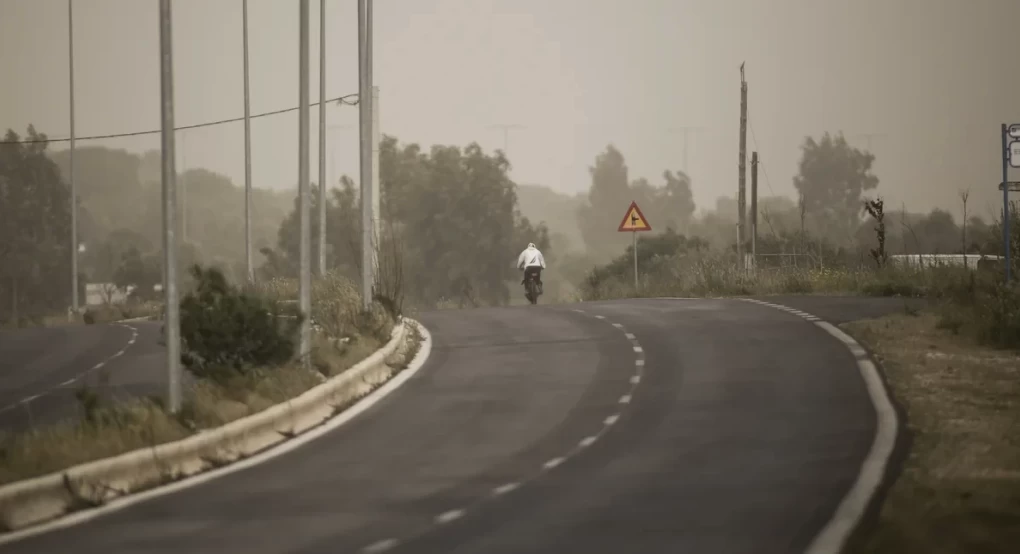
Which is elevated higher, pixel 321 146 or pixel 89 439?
pixel 321 146

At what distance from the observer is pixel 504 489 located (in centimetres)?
1255

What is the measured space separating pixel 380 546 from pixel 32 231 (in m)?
110

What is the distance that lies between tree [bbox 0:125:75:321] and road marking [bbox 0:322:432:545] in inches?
3515

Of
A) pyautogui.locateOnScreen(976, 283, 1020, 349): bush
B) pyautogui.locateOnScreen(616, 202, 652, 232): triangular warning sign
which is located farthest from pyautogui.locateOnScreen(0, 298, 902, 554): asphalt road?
pyautogui.locateOnScreen(616, 202, 652, 232): triangular warning sign

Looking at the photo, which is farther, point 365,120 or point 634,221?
point 634,221

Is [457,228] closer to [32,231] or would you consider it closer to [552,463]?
[32,231]

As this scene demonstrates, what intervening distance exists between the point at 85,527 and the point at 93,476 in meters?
1.27

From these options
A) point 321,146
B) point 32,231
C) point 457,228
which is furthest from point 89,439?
point 457,228

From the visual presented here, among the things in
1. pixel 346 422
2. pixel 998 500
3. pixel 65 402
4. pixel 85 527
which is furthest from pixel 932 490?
pixel 65 402

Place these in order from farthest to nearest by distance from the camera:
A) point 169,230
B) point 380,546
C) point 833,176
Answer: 1. point 833,176
2. point 169,230
3. point 380,546

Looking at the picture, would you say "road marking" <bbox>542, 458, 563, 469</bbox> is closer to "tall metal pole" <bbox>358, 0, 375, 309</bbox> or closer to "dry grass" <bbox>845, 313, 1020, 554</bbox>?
"dry grass" <bbox>845, 313, 1020, 554</bbox>

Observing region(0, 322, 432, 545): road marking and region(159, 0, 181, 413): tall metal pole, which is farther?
region(159, 0, 181, 413): tall metal pole

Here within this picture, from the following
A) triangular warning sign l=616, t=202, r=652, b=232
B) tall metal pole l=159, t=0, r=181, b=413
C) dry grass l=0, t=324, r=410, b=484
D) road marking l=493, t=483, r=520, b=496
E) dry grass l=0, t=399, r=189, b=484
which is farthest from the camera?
triangular warning sign l=616, t=202, r=652, b=232

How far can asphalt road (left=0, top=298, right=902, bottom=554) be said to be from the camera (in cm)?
1050
